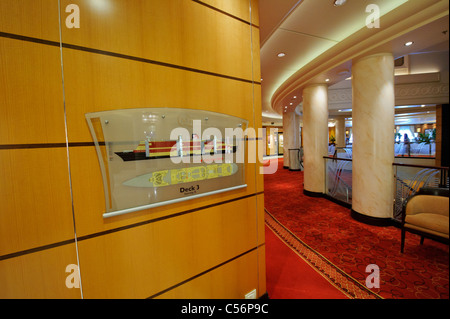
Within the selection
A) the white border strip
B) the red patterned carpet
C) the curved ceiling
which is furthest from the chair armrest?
the curved ceiling

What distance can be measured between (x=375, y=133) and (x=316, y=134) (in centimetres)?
209

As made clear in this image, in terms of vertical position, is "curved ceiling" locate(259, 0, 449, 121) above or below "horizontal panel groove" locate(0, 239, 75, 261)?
above

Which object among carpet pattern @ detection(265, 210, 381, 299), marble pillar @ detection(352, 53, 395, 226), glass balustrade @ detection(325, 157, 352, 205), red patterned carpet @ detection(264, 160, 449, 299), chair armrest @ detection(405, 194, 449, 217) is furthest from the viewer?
glass balustrade @ detection(325, 157, 352, 205)

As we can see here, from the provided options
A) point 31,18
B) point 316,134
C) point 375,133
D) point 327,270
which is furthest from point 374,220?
point 31,18

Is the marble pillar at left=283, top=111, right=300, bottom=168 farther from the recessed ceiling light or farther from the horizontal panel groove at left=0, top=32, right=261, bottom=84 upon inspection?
the horizontal panel groove at left=0, top=32, right=261, bottom=84

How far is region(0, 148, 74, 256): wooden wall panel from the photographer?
101 centimetres

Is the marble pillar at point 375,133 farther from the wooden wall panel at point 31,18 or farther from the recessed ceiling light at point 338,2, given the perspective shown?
the wooden wall panel at point 31,18

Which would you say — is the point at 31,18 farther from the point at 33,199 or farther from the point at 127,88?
the point at 33,199

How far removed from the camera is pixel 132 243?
130cm

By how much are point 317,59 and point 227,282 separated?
478 cm

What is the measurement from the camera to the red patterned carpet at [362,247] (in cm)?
130

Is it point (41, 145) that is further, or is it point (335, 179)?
point (335, 179)

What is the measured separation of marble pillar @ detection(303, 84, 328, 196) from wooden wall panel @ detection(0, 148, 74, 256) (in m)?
5.75

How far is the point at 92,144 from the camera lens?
118 cm
